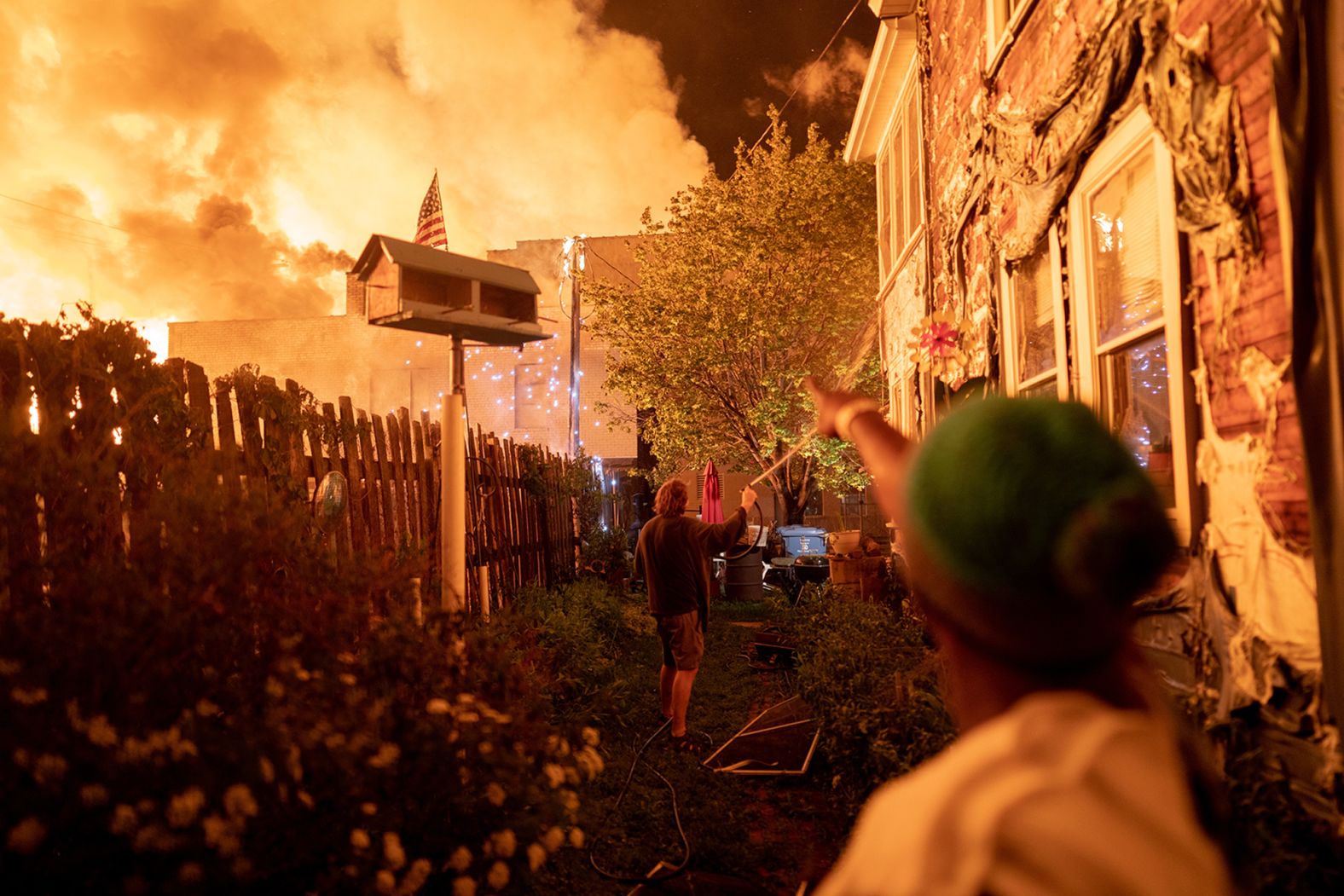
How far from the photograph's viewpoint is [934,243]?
7.93m

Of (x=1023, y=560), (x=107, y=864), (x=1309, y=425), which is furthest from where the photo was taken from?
(x=1309, y=425)

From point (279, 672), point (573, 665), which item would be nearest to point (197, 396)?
point (279, 672)

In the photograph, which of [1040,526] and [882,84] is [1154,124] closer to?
[1040,526]

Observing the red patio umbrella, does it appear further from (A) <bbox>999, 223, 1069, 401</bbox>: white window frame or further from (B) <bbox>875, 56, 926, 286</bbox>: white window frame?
(A) <bbox>999, 223, 1069, 401</bbox>: white window frame

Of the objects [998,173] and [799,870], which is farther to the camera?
[998,173]

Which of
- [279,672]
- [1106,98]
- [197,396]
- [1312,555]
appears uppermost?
[1106,98]

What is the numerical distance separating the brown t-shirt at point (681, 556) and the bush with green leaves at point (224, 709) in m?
3.41

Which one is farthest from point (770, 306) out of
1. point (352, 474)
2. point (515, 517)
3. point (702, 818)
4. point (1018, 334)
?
point (702, 818)

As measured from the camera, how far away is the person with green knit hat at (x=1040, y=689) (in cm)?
75

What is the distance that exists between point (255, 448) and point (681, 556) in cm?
322

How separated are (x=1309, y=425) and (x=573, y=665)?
537 centimetres

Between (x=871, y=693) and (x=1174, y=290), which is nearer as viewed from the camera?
(x=1174, y=290)

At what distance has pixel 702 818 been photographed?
15.6 feet

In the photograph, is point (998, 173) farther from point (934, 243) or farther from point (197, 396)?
point (197, 396)
